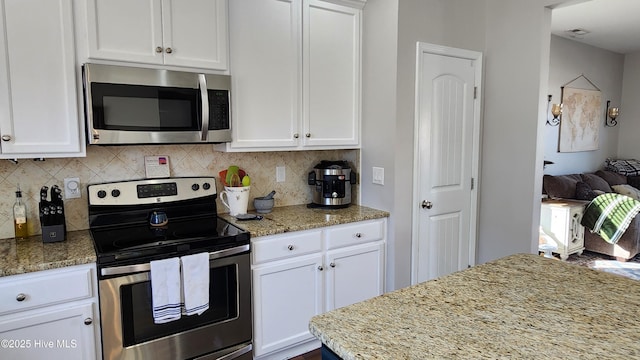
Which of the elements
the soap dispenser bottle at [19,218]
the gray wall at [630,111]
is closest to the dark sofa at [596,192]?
the gray wall at [630,111]

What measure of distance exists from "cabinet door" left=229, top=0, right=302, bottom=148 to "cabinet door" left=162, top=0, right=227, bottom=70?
84mm

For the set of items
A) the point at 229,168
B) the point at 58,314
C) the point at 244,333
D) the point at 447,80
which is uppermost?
the point at 447,80

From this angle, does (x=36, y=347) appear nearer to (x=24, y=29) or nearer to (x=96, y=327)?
(x=96, y=327)

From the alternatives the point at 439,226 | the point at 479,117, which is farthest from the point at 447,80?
the point at 439,226

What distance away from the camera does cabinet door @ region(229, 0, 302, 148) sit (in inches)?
96.3

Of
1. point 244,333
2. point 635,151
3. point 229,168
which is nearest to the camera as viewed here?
point 244,333

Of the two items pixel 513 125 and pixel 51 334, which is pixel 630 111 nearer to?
pixel 513 125

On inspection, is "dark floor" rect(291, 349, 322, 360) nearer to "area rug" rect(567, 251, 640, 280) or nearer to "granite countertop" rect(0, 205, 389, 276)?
"granite countertop" rect(0, 205, 389, 276)

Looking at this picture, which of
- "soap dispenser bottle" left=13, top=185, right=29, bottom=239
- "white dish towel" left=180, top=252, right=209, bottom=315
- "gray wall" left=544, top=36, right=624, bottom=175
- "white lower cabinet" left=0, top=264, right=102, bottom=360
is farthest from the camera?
"gray wall" left=544, top=36, right=624, bottom=175

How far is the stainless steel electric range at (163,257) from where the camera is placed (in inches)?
73.9

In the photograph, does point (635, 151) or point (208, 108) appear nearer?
point (208, 108)

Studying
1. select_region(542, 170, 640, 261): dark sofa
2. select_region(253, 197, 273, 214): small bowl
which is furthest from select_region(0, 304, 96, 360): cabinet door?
select_region(542, 170, 640, 261): dark sofa

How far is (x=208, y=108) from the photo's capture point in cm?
228

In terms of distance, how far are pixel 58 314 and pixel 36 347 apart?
0.51ft
